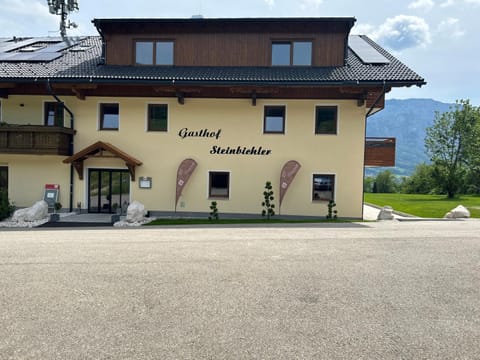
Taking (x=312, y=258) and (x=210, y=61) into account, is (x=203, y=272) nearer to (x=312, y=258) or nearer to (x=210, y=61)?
(x=312, y=258)

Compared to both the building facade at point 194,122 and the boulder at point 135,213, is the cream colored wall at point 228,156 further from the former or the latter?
the boulder at point 135,213

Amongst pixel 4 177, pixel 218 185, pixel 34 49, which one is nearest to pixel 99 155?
pixel 4 177

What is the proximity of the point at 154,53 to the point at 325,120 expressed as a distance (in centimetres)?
868

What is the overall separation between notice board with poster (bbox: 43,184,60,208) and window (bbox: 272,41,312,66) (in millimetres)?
11819

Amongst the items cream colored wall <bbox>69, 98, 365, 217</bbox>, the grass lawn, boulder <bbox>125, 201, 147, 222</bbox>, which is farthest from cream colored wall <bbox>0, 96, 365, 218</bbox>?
the grass lawn

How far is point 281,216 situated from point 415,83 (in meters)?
7.66

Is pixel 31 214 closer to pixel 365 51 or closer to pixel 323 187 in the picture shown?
pixel 323 187

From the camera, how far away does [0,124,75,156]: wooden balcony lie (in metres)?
13.6

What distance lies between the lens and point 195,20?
14289mm

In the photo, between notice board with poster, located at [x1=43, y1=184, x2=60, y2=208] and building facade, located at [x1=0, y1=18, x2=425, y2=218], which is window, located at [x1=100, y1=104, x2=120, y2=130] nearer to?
building facade, located at [x1=0, y1=18, x2=425, y2=218]

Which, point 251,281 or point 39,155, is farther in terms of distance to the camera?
point 39,155

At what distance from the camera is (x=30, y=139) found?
1361 centimetres

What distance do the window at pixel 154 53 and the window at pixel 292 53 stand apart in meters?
5.00

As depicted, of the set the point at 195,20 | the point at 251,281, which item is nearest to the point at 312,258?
the point at 251,281
